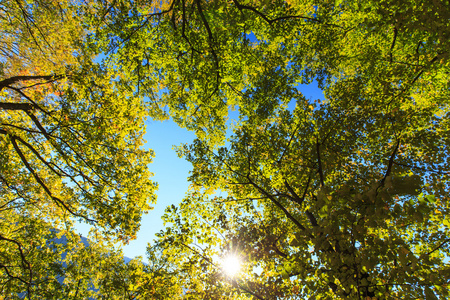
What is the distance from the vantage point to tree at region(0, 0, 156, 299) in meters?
8.88

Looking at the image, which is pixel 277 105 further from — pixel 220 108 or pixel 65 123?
pixel 65 123

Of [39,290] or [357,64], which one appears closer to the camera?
[39,290]

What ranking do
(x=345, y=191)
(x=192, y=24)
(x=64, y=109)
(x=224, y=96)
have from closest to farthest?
(x=345, y=191) → (x=64, y=109) → (x=192, y=24) → (x=224, y=96)

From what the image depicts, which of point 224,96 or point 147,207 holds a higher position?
point 224,96

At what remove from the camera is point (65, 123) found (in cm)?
890

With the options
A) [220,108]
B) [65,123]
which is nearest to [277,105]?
[220,108]

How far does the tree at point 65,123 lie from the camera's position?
8.88 meters

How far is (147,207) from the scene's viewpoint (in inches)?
422

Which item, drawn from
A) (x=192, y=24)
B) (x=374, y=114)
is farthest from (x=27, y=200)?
(x=374, y=114)

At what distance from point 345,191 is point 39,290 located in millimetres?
15917

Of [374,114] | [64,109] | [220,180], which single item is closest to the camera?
[374,114]

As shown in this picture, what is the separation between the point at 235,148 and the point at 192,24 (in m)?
6.73

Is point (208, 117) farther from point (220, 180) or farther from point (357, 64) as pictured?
point (357, 64)

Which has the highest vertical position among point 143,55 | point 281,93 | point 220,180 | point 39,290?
point 143,55
